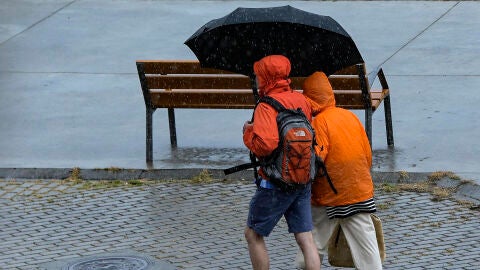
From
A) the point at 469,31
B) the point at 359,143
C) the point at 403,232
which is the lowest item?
the point at 403,232

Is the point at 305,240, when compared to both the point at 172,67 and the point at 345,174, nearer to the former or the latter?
the point at 345,174

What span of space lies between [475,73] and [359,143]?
21.9 feet

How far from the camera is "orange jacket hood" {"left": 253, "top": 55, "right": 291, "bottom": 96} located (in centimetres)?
684

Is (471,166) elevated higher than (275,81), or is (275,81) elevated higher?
(275,81)

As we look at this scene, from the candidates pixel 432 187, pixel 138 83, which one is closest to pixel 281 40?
pixel 432 187

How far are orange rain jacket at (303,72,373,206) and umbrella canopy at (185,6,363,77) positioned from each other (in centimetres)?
50

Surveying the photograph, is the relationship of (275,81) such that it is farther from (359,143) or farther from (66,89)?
(66,89)

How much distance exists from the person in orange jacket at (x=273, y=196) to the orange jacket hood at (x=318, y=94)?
0.06m

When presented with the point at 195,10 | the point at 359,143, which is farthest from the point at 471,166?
the point at 195,10

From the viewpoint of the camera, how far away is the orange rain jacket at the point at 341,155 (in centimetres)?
681

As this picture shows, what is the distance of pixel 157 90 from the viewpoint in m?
10.8

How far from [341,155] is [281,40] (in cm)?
99

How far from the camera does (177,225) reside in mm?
8812

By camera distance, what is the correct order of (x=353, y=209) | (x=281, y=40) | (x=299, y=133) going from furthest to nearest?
(x=281, y=40) < (x=353, y=209) < (x=299, y=133)
